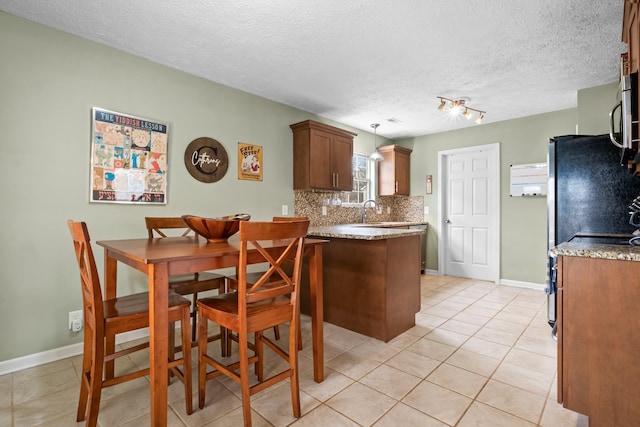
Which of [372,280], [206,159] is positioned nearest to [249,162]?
[206,159]

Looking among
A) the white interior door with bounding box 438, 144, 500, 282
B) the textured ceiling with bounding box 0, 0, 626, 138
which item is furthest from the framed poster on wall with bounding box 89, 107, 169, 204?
the white interior door with bounding box 438, 144, 500, 282

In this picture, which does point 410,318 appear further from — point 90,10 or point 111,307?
point 90,10

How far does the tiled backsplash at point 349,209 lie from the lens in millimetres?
4125

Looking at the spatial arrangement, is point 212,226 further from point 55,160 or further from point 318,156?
point 318,156

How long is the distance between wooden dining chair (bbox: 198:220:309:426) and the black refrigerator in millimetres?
2177

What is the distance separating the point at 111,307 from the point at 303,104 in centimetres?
304

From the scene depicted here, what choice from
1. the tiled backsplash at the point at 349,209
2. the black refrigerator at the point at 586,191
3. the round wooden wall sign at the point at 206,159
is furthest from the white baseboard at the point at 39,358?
the black refrigerator at the point at 586,191

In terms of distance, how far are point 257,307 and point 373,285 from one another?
1289 mm

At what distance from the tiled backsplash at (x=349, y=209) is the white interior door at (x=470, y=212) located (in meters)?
0.52

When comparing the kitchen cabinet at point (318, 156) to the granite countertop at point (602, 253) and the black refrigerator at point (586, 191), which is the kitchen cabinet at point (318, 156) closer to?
the black refrigerator at point (586, 191)

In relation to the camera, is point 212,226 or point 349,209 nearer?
point 212,226

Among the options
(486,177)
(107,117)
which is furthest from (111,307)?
(486,177)

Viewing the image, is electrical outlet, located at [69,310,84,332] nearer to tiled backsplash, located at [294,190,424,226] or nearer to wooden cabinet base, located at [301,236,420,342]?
wooden cabinet base, located at [301,236,420,342]

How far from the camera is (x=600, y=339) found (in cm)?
133
